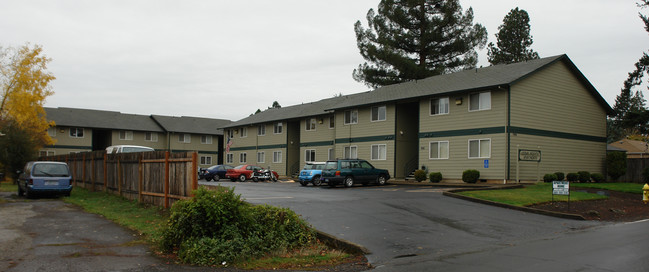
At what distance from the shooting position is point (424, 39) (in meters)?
49.0

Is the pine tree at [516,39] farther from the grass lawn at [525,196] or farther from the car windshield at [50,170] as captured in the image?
the car windshield at [50,170]

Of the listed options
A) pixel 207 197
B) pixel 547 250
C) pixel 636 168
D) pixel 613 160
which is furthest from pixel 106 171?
pixel 636 168

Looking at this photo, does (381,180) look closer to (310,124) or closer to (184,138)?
(310,124)

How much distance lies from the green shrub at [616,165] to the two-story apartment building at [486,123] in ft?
2.78

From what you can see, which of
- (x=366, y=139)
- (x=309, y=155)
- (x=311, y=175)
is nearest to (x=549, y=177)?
(x=366, y=139)

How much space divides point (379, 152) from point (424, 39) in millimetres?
18811

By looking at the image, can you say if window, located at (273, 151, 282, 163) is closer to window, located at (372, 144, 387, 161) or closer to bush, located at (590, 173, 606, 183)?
window, located at (372, 144, 387, 161)

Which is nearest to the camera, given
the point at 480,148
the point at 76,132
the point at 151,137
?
the point at 480,148

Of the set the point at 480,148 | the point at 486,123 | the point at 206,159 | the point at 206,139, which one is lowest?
the point at 206,159

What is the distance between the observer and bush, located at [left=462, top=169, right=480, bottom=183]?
26562mm

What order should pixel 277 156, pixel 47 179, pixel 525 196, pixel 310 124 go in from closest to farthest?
pixel 525 196 → pixel 47 179 → pixel 310 124 → pixel 277 156

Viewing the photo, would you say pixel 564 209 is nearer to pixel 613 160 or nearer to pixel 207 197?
pixel 207 197

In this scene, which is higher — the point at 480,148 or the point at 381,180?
the point at 480,148

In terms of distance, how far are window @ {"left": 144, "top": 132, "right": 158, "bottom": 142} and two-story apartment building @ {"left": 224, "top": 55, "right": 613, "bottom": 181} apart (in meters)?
34.6
